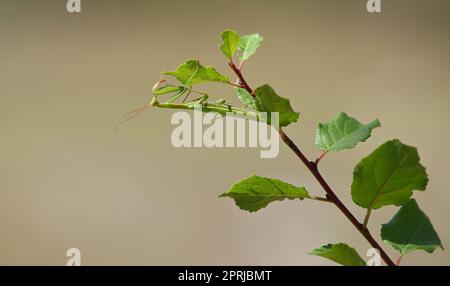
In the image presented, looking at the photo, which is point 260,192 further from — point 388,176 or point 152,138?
point 152,138

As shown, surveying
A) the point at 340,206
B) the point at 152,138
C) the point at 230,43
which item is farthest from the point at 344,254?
the point at 152,138

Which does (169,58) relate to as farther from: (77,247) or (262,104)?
(262,104)

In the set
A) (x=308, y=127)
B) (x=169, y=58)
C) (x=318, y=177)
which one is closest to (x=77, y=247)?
(x=169, y=58)

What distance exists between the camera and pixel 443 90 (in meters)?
2.00

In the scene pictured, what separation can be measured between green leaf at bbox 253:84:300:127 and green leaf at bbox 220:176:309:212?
0.03 metres

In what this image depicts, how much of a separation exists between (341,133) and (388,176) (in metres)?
0.05

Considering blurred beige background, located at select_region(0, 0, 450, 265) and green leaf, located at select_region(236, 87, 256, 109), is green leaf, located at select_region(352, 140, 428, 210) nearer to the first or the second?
green leaf, located at select_region(236, 87, 256, 109)

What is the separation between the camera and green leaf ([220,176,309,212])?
258 mm

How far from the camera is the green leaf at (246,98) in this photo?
26cm

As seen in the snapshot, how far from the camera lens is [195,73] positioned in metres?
0.27

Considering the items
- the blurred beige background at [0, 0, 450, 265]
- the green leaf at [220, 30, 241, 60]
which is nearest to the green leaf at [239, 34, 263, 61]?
the green leaf at [220, 30, 241, 60]
